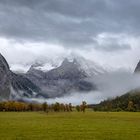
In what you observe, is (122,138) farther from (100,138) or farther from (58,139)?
(58,139)

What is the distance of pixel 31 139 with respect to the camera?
182ft

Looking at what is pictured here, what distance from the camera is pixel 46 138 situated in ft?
186

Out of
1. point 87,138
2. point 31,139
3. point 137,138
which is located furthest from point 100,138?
point 31,139

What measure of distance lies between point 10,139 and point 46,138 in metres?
5.53

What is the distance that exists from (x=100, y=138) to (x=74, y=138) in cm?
412

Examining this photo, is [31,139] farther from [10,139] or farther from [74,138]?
[74,138]

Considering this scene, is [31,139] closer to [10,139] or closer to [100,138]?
[10,139]

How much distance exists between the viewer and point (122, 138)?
5719cm

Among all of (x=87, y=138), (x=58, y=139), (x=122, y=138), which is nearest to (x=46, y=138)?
(x=58, y=139)

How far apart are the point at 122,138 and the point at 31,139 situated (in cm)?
1415

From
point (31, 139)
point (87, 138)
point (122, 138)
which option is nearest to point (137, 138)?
point (122, 138)

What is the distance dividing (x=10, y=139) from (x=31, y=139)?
321 cm

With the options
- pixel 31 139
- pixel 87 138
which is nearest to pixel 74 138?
pixel 87 138

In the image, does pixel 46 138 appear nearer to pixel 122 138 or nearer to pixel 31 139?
A: pixel 31 139
